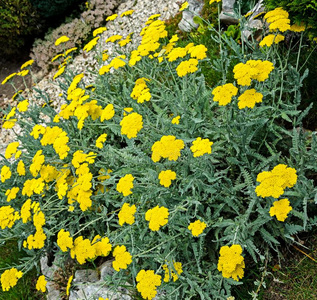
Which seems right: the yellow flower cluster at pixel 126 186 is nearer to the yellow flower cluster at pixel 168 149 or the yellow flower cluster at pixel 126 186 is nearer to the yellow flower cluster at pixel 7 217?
the yellow flower cluster at pixel 168 149

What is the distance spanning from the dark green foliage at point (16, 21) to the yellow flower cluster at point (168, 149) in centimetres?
577

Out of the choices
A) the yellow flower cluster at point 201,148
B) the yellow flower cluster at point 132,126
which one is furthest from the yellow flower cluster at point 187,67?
the yellow flower cluster at point 201,148

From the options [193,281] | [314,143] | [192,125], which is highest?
[192,125]

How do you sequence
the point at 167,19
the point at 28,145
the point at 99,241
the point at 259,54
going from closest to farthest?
the point at 99,241 < the point at 259,54 < the point at 28,145 < the point at 167,19

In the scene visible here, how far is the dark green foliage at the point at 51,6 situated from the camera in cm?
669

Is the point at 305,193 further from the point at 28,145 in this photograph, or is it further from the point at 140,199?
the point at 28,145

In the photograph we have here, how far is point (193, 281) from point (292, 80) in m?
1.56

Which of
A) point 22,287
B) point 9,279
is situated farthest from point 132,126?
point 22,287

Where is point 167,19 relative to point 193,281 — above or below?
above

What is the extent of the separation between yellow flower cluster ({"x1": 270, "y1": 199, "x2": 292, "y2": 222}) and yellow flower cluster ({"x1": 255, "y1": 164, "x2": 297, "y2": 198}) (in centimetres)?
10

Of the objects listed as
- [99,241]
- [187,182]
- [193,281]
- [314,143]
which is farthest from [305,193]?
[99,241]

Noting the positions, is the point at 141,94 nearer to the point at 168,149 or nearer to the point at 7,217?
the point at 168,149

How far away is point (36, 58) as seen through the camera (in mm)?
6602

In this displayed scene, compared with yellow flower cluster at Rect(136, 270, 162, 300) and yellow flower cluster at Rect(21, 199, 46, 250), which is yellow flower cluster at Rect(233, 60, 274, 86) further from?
yellow flower cluster at Rect(21, 199, 46, 250)
